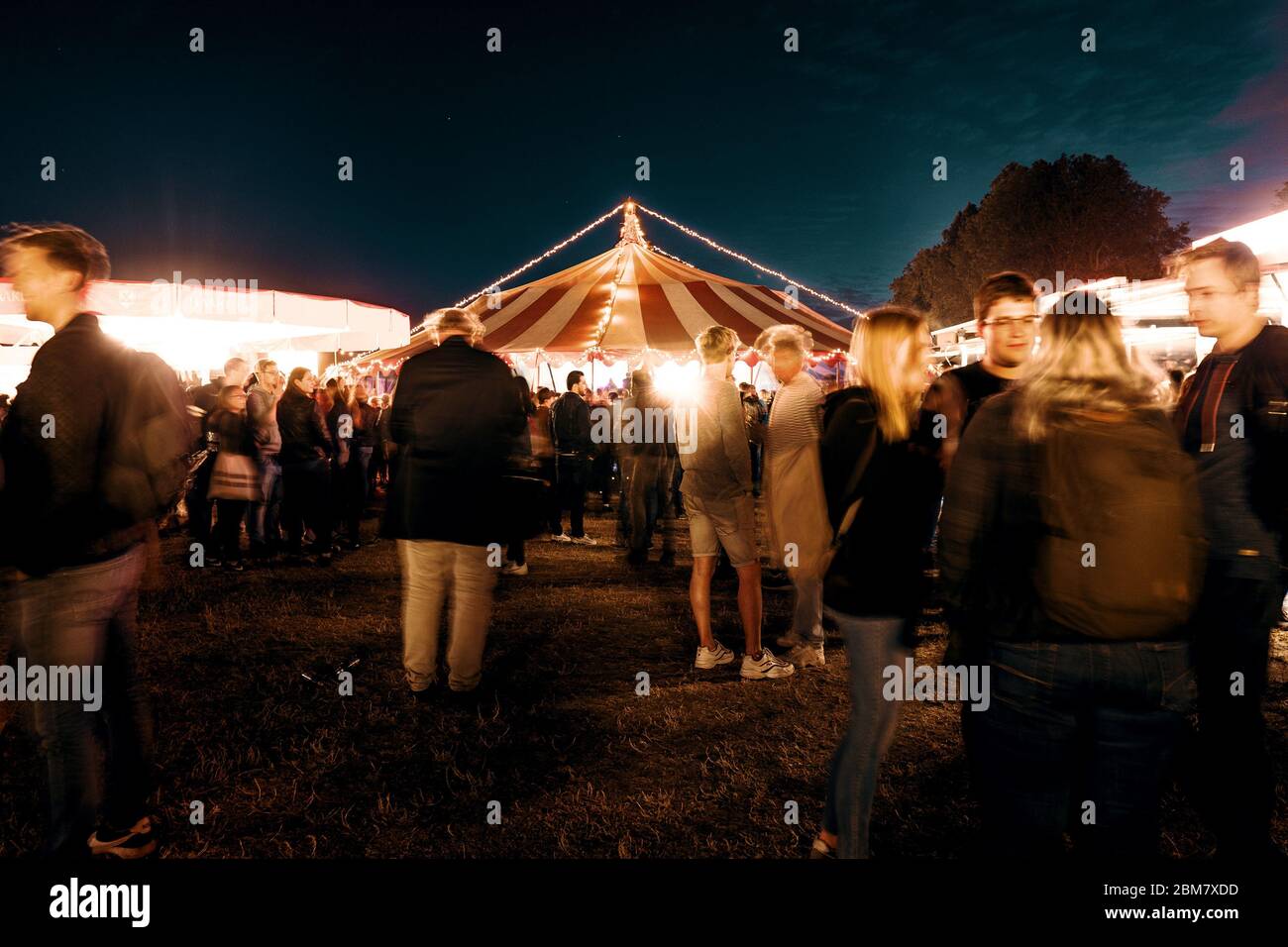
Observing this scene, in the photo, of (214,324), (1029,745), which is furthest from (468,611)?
(214,324)

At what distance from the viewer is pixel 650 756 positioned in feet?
11.0

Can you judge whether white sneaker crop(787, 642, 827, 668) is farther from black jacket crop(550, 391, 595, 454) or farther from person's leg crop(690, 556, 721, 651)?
black jacket crop(550, 391, 595, 454)

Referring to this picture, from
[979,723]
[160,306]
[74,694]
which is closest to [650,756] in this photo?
[979,723]

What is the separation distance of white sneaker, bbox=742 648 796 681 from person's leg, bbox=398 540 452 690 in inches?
68.9

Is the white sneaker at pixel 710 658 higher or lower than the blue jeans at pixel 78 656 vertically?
lower

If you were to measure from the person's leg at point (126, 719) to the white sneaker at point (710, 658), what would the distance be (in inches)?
108

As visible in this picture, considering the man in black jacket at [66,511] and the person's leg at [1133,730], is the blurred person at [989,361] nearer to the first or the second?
the person's leg at [1133,730]

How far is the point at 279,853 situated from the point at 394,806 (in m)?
0.44

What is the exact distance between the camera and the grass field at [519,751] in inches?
105

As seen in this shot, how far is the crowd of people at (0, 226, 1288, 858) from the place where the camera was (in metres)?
1.49

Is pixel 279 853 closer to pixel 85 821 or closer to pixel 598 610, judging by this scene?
pixel 85 821

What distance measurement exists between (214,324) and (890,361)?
38.7ft

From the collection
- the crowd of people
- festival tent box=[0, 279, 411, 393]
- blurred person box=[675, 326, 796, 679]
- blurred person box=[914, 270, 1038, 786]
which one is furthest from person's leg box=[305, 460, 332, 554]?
blurred person box=[914, 270, 1038, 786]

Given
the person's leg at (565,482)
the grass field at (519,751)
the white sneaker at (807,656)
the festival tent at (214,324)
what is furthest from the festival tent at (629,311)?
the white sneaker at (807,656)
